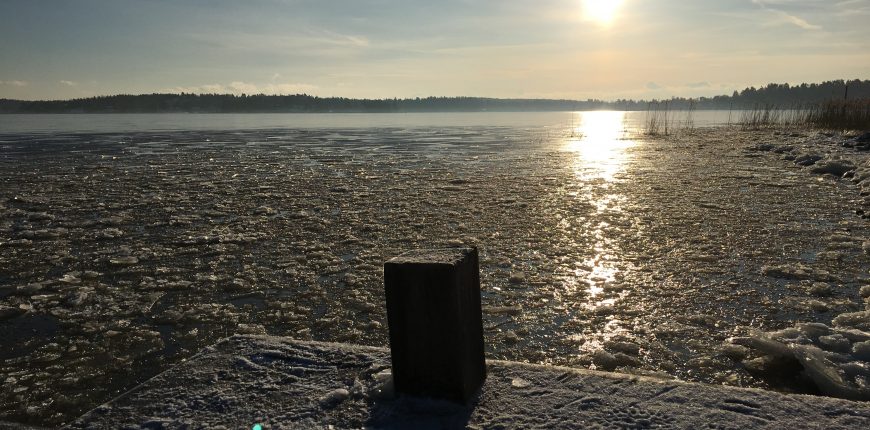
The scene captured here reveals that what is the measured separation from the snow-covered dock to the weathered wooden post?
0.09 meters

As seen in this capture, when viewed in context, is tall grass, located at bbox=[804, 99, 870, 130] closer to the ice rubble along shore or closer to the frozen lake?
the frozen lake

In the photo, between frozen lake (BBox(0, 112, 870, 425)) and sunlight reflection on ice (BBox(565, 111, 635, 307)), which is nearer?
frozen lake (BBox(0, 112, 870, 425))

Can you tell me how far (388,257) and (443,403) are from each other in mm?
3923

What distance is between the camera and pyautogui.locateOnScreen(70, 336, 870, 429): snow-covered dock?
2061mm

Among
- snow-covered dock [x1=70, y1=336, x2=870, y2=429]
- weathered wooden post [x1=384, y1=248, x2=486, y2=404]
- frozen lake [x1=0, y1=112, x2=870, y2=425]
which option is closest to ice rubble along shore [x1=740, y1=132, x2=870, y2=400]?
frozen lake [x1=0, y1=112, x2=870, y2=425]

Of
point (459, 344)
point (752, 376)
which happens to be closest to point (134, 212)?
point (459, 344)

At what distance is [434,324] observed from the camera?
2.18 m

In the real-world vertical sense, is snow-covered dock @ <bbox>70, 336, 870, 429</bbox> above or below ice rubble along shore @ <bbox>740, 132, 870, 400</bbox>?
above

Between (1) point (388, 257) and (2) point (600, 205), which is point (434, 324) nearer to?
(1) point (388, 257)

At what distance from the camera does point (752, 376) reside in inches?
125

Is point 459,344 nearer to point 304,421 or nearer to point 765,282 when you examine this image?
point 304,421

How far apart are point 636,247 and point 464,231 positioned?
7.04 feet

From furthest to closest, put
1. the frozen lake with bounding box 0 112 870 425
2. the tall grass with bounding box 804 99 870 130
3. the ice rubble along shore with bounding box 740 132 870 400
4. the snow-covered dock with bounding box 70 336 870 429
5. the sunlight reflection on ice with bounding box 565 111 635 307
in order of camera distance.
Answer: the tall grass with bounding box 804 99 870 130
the sunlight reflection on ice with bounding box 565 111 635 307
the frozen lake with bounding box 0 112 870 425
the ice rubble along shore with bounding box 740 132 870 400
the snow-covered dock with bounding box 70 336 870 429

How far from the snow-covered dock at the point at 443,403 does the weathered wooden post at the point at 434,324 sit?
9 centimetres
